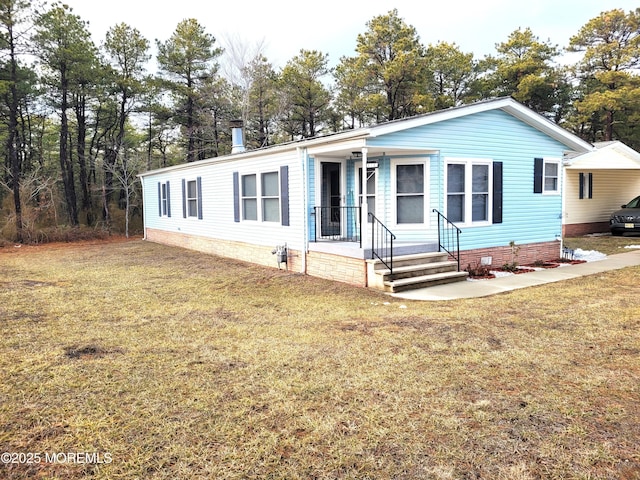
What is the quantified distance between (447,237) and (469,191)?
1.11 m

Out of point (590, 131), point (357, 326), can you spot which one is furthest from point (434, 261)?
point (590, 131)

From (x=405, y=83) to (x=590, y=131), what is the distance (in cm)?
1252

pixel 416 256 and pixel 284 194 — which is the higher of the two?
pixel 284 194

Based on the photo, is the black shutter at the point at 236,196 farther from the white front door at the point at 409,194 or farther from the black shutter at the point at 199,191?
the white front door at the point at 409,194

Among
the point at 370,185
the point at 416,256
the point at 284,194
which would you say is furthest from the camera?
the point at 284,194

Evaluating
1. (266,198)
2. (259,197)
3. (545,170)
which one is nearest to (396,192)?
(266,198)

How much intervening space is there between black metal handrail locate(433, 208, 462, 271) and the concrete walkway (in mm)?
901

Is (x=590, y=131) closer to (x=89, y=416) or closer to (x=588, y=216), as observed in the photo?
(x=588, y=216)

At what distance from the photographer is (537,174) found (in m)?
10.2

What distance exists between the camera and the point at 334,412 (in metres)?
3.15

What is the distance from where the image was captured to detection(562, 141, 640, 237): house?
15.7 m

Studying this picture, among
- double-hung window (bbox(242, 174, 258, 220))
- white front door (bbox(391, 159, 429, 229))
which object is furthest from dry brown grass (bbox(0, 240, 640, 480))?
double-hung window (bbox(242, 174, 258, 220))

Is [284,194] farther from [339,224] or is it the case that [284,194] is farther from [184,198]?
[184,198]

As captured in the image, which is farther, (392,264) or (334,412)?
(392,264)
